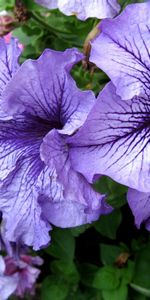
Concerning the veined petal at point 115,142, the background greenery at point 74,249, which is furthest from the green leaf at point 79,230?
the veined petal at point 115,142

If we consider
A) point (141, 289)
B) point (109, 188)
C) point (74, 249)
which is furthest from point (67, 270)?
point (109, 188)

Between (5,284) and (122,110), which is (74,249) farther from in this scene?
(122,110)

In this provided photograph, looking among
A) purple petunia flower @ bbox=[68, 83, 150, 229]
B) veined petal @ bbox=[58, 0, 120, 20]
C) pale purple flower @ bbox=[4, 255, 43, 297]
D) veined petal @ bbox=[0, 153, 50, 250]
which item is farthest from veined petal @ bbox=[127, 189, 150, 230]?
pale purple flower @ bbox=[4, 255, 43, 297]

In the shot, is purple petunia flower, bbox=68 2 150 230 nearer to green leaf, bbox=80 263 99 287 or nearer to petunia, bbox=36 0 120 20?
petunia, bbox=36 0 120 20

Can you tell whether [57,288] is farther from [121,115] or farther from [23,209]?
[121,115]

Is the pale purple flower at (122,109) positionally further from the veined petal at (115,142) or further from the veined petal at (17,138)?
the veined petal at (17,138)

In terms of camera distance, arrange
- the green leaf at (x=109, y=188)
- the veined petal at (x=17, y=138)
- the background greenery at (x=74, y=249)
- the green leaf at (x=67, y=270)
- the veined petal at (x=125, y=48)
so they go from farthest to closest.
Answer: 1. the green leaf at (x=67, y=270)
2. the background greenery at (x=74, y=249)
3. the green leaf at (x=109, y=188)
4. the veined petal at (x=17, y=138)
5. the veined petal at (x=125, y=48)

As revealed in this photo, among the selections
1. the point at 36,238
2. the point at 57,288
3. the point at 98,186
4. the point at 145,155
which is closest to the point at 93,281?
the point at 57,288
